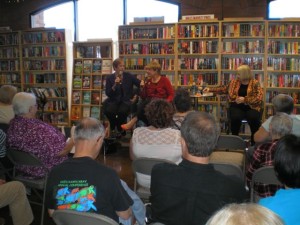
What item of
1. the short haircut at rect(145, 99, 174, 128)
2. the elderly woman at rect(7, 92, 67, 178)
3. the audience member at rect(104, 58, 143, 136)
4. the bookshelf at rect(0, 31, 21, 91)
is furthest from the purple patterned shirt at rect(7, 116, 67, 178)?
the bookshelf at rect(0, 31, 21, 91)

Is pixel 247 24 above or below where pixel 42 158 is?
above

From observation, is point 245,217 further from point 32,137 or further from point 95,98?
point 95,98

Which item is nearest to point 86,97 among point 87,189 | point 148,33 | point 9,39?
point 148,33

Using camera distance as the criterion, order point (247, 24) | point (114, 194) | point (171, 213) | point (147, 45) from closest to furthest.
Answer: point (171, 213) → point (114, 194) → point (247, 24) → point (147, 45)

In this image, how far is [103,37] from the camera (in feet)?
25.1

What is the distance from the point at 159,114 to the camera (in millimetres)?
2846

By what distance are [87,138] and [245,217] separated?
4.42 ft

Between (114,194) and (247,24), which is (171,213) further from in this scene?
(247,24)

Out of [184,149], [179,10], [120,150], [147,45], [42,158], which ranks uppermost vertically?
[179,10]

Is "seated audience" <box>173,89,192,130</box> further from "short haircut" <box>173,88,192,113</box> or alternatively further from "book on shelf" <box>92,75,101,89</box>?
"book on shelf" <box>92,75,101,89</box>

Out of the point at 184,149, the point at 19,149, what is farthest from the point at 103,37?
the point at 184,149

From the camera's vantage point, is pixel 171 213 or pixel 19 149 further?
pixel 19 149

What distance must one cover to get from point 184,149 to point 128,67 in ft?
17.0

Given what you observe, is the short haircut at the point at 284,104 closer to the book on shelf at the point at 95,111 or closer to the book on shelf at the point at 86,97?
the book on shelf at the point at 95,111
